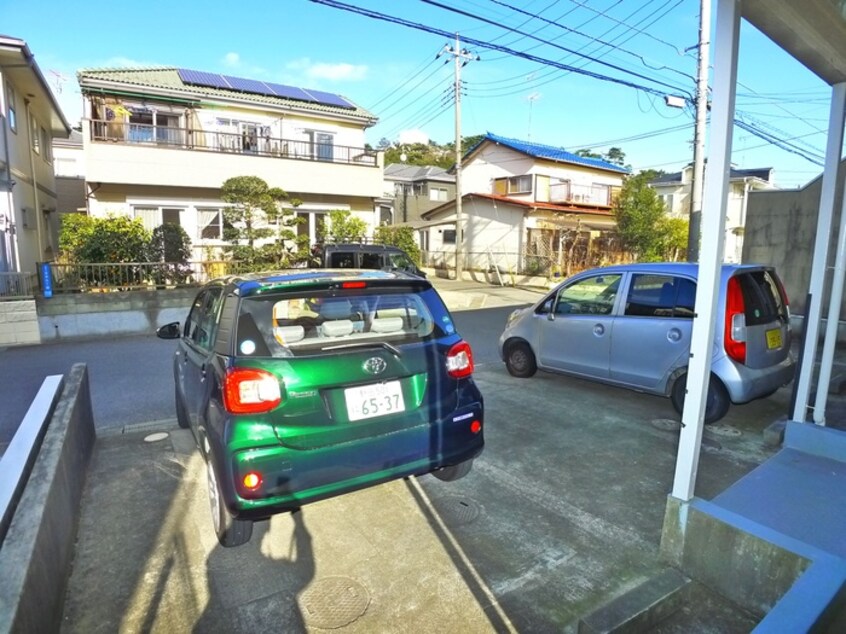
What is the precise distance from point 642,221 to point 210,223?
16.7 meters

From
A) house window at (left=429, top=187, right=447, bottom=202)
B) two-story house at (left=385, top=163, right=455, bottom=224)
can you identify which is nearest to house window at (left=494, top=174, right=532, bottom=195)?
two-story house at (left=385, top=163, right=455, bottom=224)

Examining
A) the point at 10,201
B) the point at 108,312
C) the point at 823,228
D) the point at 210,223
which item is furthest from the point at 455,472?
the point at 210,223

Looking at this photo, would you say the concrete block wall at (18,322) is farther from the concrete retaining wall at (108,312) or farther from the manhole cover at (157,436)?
the manhole cover at (157,436)

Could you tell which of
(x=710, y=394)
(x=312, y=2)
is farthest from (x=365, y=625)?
(x=312, y=2)

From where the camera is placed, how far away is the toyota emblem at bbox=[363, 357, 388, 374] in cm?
275

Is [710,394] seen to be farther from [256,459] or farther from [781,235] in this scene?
[781,235]

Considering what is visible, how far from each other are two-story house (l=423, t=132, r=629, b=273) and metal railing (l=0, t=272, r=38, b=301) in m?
16.3

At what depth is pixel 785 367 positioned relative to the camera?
4.73 m

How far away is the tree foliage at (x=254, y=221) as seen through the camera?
12.0 meters

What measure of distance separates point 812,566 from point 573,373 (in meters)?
3.61

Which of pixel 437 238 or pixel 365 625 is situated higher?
pixel 437 238

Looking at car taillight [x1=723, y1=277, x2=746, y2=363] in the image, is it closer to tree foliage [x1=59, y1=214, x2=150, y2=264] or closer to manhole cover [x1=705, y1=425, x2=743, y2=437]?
manhole cover [x1=705, y1=425, x2=743, y2=437]

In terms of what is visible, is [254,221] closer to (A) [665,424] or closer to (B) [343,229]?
(B) [343,229]

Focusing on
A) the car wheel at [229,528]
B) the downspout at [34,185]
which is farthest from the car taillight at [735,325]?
the downspout at [34,185]
